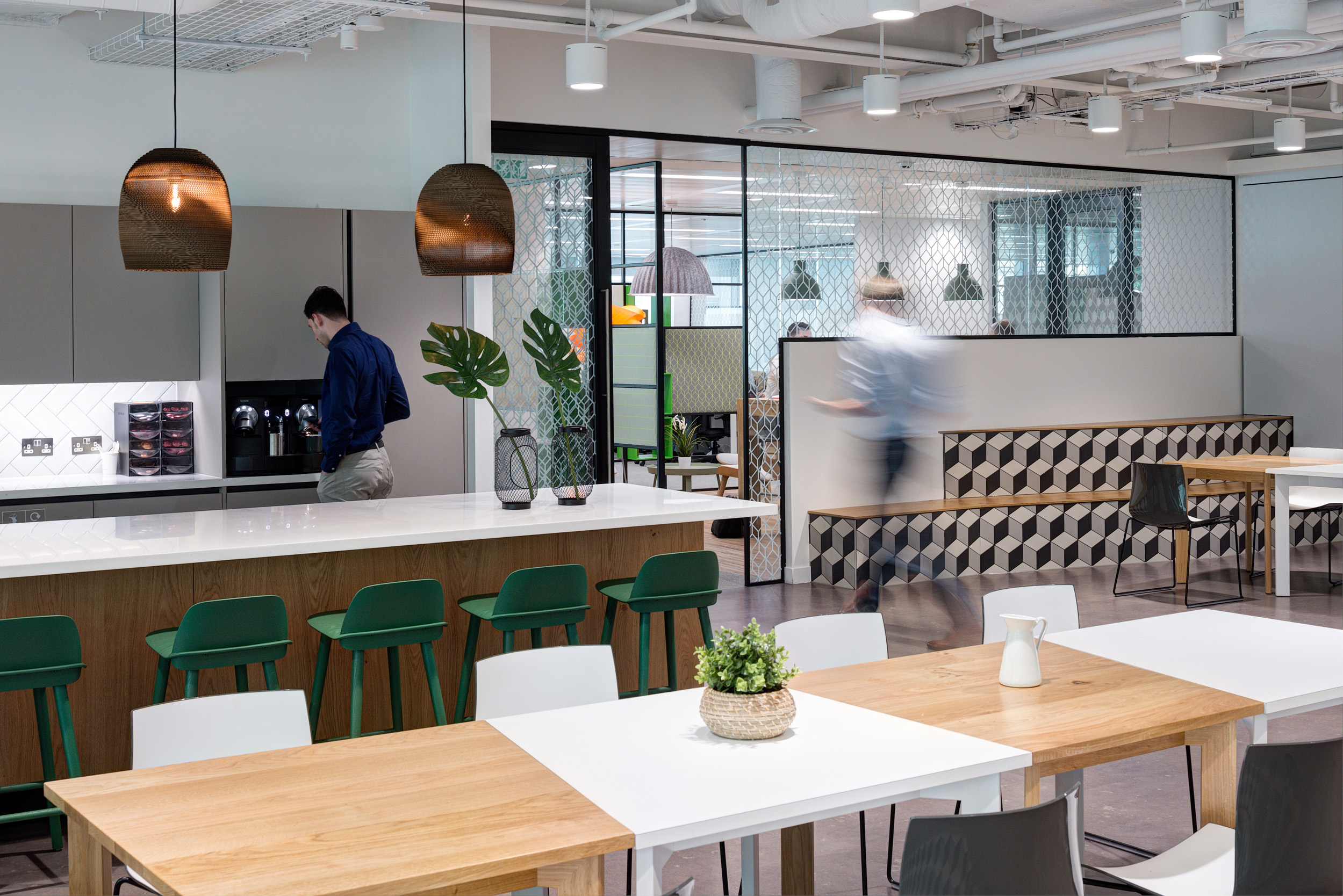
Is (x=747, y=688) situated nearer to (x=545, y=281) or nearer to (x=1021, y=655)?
(x=1021, y=655)

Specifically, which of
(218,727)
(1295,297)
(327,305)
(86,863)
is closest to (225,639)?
(218,727)

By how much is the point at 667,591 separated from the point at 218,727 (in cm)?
218

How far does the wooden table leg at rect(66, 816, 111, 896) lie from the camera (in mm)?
2305

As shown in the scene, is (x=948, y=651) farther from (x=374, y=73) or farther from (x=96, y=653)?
(x=374, y=73)

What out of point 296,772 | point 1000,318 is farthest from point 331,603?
point 1000,318

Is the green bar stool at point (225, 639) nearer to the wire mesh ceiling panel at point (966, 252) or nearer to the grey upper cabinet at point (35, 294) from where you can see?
the grey upper cabinet at point (35, 294)

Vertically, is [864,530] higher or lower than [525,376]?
lower

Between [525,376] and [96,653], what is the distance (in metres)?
3.49

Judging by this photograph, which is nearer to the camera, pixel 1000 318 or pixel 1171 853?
pixel 1171 853

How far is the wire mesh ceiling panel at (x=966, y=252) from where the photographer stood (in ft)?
28.1

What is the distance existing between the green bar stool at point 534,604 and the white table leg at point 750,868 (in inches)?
63.7

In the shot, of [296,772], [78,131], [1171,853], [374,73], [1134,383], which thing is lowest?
[1171,853]

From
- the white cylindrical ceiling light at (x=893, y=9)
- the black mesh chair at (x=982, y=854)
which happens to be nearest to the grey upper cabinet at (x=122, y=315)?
the white cylindrical ceiling light at (x=893, y=9)

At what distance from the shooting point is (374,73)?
23.3 feet
